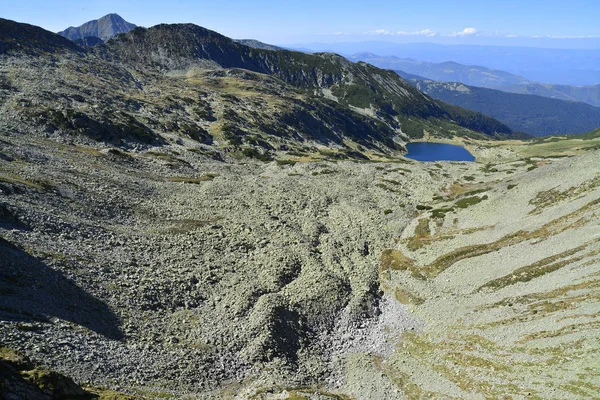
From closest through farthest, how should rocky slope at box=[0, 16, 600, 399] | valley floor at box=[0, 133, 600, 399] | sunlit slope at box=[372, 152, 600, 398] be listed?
valley floor at box=[0, 133, 600, 399]
rocky slope at box=[0, 16, 600, 399]
sunlit slope at box=[372, 152, 600, 398]

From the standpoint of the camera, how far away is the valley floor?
32.5 metres

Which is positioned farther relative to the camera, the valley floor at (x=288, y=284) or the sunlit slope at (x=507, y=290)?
the sunlit slope at (x=507, y=290)

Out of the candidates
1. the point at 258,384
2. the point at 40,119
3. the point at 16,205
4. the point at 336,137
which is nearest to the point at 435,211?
the point at 258,384

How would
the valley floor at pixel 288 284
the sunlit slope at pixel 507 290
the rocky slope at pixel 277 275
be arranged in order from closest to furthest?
the valley floor at pixel 288 284
the rocky slope at pixel 277 275
the sunlit slope at pixel 507 290

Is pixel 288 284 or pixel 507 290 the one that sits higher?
pixel 288 284

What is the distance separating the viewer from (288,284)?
49.8m

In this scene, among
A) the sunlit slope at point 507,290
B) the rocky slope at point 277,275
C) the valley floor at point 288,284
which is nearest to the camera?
the valley floor at point 288,284

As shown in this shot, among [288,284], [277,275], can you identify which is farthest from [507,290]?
[277,275]

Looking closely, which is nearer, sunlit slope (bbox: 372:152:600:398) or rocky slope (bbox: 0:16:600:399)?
rocky slope (bbox: 0:16:600:399)

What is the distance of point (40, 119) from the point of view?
80688 millimetres

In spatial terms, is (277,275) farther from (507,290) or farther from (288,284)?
(507,290)

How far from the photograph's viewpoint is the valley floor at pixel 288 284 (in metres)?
32.5

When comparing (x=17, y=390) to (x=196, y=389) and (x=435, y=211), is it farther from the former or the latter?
(x=435, y=211)

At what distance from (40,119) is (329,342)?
7800cm
